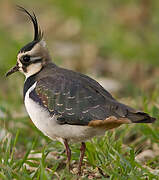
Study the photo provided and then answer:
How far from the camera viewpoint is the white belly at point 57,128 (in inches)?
189

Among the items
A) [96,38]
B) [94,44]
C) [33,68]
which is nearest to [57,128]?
[33,68]

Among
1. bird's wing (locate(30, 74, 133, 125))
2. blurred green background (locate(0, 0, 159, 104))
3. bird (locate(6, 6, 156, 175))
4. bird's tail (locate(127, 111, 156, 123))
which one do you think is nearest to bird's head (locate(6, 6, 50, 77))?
bird (locate(6, 6, 156, 175))

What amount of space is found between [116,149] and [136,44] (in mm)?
4669

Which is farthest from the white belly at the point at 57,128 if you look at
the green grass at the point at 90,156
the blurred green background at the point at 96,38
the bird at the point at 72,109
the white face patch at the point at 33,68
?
the blurred green background at the point at 96,38

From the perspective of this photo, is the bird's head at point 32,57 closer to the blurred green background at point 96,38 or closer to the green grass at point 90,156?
the green grass at point 90,156

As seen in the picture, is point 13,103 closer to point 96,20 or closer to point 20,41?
point 20,41

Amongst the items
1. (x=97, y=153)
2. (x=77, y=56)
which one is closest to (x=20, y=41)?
(x=77, y=56)

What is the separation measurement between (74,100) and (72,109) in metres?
0.11

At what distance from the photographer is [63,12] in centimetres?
1170

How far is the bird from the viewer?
15.4 feet

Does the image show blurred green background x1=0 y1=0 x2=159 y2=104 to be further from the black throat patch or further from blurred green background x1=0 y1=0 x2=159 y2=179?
the black throat patch

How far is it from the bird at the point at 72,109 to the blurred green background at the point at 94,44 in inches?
62.2

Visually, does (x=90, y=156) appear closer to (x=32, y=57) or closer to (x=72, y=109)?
(x=72, y=109)

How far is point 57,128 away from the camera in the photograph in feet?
15.9
